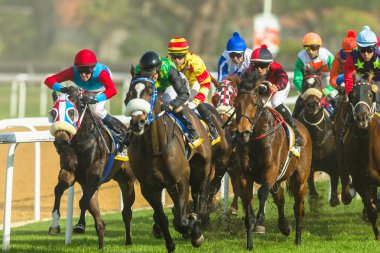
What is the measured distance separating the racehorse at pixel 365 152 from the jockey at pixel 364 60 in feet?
1.53

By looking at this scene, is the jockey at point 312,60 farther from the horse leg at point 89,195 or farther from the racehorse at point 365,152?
the horse leg at point 89,195

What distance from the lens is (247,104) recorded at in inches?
314

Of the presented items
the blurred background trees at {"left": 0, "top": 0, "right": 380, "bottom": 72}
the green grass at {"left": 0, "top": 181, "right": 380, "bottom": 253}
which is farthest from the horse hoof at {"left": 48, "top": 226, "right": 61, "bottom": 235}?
the blurred background trees at {"left": 0, "top": 0, "right": 380, "bottom": 72}

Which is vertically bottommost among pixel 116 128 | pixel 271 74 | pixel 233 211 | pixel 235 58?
pixel 233 211

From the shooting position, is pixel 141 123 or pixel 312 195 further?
pixel 312 195

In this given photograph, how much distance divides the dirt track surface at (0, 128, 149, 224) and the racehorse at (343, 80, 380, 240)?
11.8 feet

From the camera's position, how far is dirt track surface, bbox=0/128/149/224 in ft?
36.4

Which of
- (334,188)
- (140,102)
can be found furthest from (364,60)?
(140,102)

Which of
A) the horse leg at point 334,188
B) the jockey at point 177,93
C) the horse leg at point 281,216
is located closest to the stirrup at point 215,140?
the jockey at point 177,93

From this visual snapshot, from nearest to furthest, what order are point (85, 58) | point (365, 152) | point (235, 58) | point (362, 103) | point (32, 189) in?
point (362, 103), point (85, 58), point (365, 152), point (235, 58), point (32, 189)

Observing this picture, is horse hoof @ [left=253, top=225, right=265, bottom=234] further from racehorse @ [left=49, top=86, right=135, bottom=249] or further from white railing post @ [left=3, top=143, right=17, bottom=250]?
white railing post @ [left=3, top=143, right=17, bottom=250]

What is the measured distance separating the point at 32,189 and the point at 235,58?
3.68 meters

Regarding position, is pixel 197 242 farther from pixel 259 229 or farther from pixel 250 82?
pixel 250 82

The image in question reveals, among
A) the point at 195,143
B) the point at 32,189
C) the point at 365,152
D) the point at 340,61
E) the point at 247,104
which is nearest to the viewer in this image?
the point at 247,104
